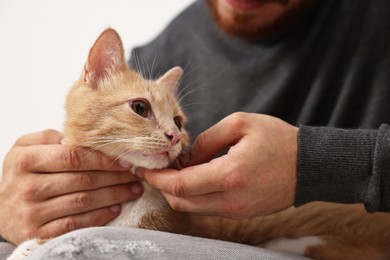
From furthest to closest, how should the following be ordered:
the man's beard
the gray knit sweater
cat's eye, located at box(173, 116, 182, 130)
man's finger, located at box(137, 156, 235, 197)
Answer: the man's beard < the gray knit sweater < cat's eye, located at box(173, 116, 182, 130) < man's finger, located at box(137, 156, 235, 197)

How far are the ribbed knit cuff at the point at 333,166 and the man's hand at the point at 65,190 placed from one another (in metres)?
0.45

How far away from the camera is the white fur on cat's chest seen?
113 cm

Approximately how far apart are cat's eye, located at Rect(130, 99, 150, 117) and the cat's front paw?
0.42 m

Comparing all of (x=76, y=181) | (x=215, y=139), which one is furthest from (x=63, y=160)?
(x=215, y=139)

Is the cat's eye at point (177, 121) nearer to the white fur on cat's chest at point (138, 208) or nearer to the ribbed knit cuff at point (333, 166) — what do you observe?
the white fur on cat's chest at point (138, 208)

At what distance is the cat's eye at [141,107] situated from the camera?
3.63ft

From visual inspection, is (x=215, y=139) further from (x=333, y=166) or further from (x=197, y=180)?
(x=333, y=166)

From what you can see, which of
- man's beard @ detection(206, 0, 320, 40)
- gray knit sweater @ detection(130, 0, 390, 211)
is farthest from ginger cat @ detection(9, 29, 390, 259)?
man's beard @ detection(206, 0, 320, 40)

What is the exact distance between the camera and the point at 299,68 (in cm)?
170

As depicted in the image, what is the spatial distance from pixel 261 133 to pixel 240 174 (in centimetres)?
13

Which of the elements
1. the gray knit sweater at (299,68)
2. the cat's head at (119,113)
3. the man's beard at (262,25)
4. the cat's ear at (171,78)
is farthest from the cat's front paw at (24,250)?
the man's beard at (262,25)

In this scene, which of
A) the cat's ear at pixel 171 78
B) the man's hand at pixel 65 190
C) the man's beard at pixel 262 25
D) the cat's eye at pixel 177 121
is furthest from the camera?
the man's beard at pixel 262 25

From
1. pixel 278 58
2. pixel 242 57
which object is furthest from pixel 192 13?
pixel 278 58

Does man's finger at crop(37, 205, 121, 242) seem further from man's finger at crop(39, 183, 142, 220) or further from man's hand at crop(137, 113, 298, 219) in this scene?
man's hand at crop(137, 113, 298, 219)
